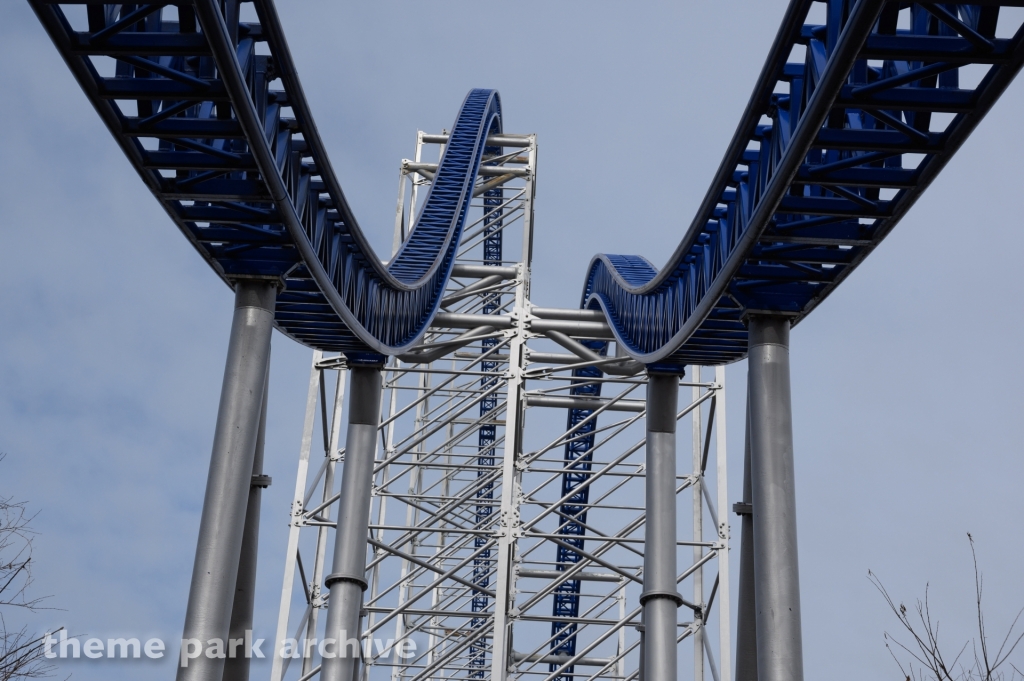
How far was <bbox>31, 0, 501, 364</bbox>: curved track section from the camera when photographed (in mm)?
8516

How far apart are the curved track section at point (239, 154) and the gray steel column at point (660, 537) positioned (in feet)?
11.4

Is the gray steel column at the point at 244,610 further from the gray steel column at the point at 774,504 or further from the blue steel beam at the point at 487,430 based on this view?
the blue steel beam at the point at 487,430

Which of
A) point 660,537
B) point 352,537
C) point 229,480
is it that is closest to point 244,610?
point 352,537

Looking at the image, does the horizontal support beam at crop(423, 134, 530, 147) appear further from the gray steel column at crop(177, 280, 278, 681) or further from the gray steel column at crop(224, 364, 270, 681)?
the gray steel column at crop(177, 280, 278, 681)

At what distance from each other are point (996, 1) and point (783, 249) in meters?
4.13

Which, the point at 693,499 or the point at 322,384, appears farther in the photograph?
the point at 693,499

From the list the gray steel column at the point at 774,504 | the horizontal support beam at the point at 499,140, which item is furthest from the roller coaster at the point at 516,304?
the horizontal support beam at the point at 499,140

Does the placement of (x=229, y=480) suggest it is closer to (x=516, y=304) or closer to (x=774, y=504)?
(x=774, y=504)

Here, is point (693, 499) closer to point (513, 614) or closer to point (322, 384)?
point (513, 614)

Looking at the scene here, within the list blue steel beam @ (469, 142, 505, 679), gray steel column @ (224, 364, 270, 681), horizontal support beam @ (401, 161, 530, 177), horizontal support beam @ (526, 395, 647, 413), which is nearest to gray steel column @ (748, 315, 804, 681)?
gray steel column @ (224, 364, 270, 681)

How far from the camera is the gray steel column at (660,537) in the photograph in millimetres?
14602

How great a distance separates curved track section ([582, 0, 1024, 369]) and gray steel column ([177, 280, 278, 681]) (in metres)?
4.38

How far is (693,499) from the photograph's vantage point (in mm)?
20609

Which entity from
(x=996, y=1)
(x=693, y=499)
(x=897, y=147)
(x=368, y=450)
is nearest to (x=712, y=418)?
(x=693, y=499)
